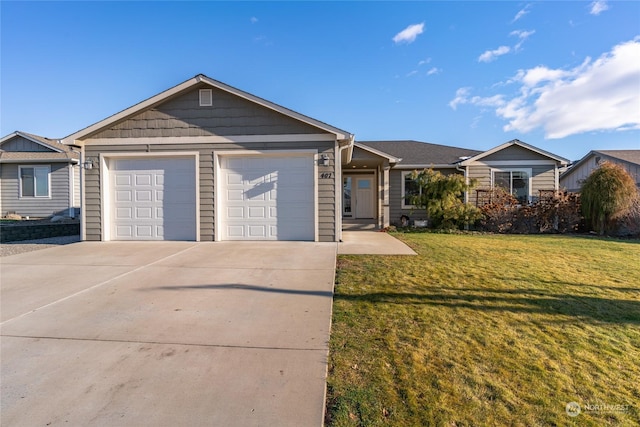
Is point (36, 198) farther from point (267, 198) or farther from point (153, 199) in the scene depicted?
point (267, 198)

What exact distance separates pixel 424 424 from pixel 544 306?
3.00 m

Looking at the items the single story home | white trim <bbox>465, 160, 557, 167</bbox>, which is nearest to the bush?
white trim <bbox>465, 160, 557, 167</bbox>

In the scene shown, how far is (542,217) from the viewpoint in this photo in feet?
39.3

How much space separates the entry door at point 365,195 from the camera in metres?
14.9

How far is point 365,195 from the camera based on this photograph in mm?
14930

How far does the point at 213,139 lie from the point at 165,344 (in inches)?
264

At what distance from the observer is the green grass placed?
1968mm

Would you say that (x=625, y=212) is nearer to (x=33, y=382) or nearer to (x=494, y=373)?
(x=494, y=373)

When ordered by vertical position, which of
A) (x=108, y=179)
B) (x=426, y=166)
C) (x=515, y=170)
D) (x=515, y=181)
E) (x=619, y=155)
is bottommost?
(x=108, y=179)

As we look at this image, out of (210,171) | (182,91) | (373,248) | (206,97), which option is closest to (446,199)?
(373,248)

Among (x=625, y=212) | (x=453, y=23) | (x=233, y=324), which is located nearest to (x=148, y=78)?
(x=453, y=23)

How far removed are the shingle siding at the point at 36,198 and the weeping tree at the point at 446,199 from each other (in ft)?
53.5

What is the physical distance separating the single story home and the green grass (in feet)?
11.3

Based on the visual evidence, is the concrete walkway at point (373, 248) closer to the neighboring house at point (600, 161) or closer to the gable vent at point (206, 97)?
the gable vent at point (206, 97)
